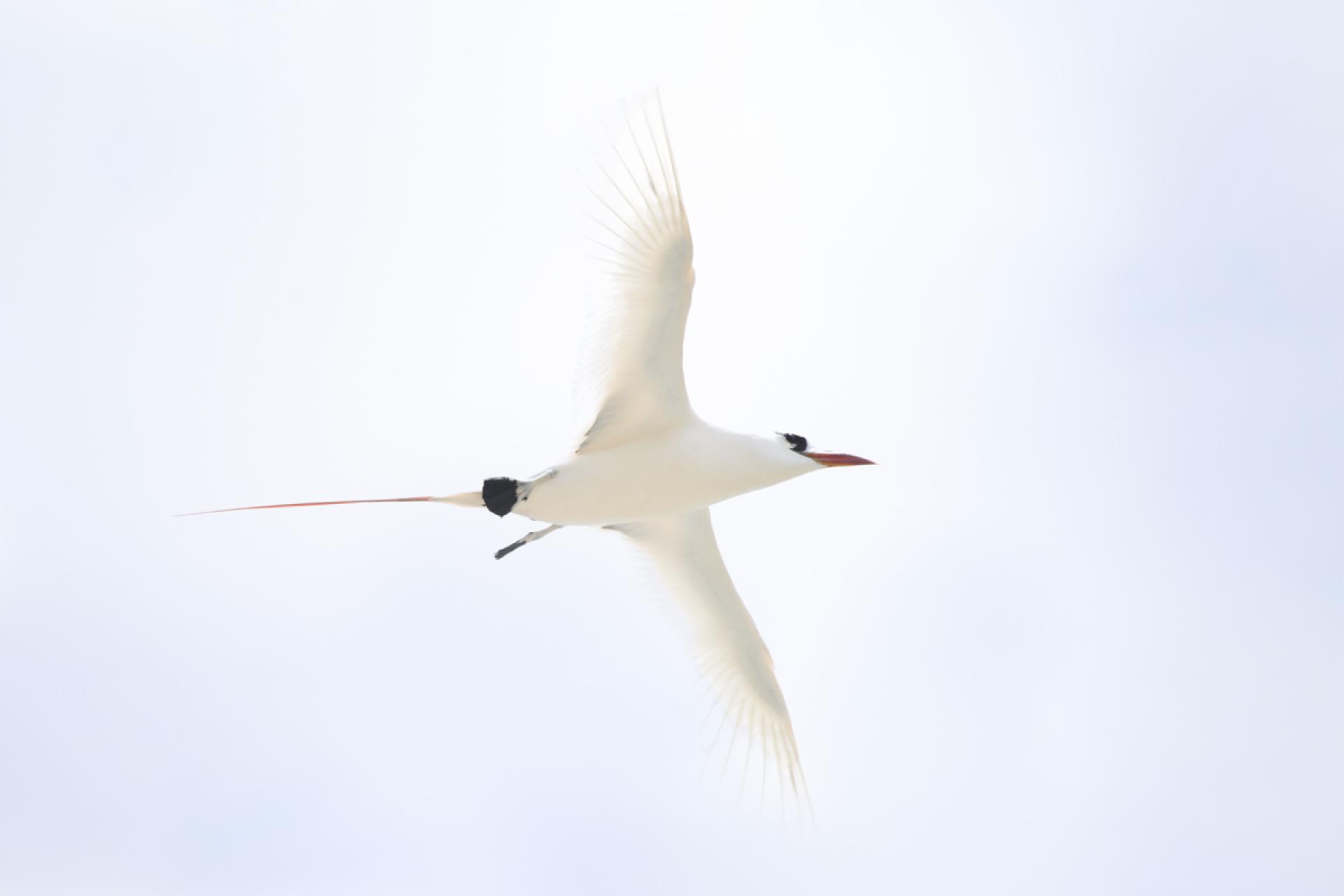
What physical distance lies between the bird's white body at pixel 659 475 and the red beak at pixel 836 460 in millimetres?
281

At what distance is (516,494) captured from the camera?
12.3 meters

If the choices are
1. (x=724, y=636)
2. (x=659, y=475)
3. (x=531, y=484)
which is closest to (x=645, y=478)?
(x=659, y=475)

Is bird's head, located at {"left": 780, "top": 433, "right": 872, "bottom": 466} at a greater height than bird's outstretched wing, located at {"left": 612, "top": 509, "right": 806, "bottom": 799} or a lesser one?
greater

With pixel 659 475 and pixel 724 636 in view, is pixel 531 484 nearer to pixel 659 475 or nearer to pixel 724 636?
pixel 659 475

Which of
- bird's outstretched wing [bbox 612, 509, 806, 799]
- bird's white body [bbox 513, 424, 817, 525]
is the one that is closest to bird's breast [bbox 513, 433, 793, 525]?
bird's white body [bbox 513, 424, 817, 525]

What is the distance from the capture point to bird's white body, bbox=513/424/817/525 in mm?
12586

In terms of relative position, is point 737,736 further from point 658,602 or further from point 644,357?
point 644,357

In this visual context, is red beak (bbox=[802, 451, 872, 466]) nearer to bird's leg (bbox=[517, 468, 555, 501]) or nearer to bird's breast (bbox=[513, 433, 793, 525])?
bird's breast (bbox=[513, 433, 793, 525])

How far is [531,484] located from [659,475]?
98 cm

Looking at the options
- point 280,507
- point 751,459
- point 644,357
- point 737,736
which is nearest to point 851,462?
point 751,459

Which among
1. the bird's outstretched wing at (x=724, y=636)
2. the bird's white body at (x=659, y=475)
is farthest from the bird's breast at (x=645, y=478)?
the bird's outstretched wing at (x=724, y=636)

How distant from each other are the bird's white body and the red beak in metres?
0.28

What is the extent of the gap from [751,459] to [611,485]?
110 cm

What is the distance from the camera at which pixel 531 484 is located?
1241 centimetres
